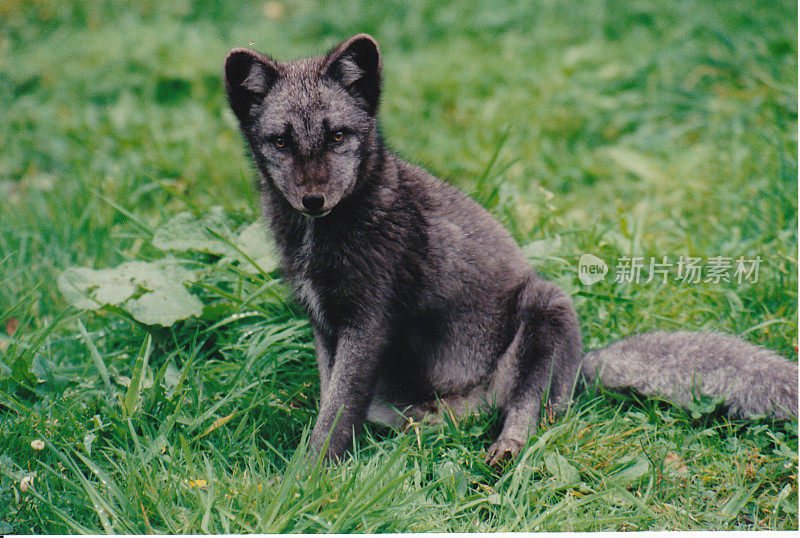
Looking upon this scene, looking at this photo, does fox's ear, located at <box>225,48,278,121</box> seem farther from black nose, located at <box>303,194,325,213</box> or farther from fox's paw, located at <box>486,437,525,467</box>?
fox's paw, located at <box>486,437,525,467</box>

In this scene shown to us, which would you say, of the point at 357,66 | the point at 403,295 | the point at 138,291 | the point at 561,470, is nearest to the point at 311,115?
the point at 357,66

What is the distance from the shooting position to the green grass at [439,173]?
2910 millimetres

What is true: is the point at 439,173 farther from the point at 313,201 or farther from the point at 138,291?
the point at 138,291

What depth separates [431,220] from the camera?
11.1ft

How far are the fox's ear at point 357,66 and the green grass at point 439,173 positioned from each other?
0.84 meters

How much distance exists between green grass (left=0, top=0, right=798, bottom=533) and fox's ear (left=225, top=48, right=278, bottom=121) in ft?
2.70

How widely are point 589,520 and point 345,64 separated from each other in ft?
6.74

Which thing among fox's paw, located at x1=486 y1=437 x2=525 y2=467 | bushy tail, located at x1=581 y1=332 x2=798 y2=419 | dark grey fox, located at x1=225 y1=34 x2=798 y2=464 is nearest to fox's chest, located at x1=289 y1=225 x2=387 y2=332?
dark grey fox, located at x1=225 y1=34 x2=798 y2=464

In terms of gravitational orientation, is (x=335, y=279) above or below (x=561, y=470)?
above

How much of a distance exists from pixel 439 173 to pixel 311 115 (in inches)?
41.7

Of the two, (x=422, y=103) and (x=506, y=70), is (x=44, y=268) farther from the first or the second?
(x=506, y=70)

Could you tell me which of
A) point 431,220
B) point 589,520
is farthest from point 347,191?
point 589,520

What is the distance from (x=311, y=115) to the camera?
2912 mm

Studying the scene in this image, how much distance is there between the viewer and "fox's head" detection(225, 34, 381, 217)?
2891 mm
